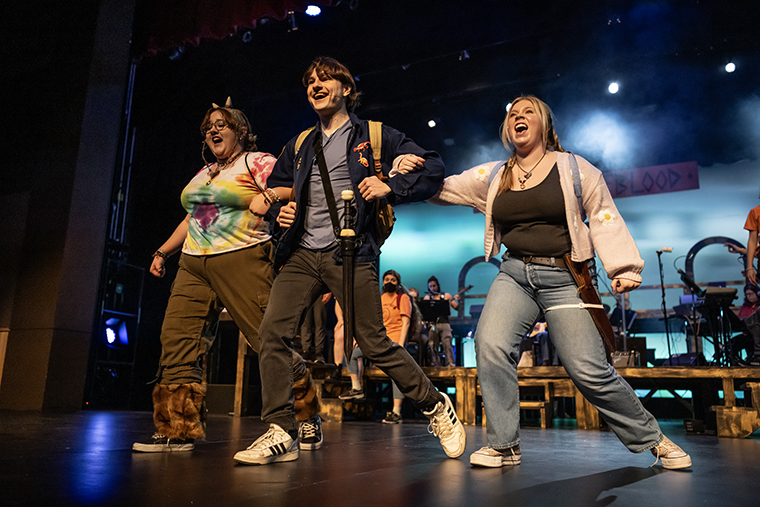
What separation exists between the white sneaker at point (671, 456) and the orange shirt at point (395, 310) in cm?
463

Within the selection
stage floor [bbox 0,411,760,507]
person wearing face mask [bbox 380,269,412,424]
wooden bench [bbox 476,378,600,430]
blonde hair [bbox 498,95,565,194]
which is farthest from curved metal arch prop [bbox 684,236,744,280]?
blonde hair [bbox 498,95,565,194]

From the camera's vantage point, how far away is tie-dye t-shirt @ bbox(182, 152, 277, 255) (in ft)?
9.53

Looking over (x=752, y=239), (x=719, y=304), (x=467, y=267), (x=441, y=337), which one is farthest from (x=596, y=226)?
(x=467, y=267)

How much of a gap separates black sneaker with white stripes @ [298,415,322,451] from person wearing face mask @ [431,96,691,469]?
92 cm

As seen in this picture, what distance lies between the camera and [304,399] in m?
2.96

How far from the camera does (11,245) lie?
6.86 metres

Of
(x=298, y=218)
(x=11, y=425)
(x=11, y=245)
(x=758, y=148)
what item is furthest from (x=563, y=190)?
(x=758, y=148)

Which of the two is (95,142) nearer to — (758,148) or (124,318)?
(124,318)

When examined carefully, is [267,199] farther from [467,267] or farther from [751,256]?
[467,267]

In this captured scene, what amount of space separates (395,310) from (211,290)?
14.4ft

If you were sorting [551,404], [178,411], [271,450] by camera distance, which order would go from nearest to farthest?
[271,450] < [178,411] < [551,404]

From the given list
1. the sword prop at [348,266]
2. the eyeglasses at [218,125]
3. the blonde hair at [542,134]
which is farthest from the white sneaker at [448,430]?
the eyeglasses at [218,125]

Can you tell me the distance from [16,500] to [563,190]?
7.12 feet

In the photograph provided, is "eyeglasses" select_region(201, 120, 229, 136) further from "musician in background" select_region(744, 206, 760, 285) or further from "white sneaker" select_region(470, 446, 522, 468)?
"musician in background" select_region(744, 206, 760, 285)
